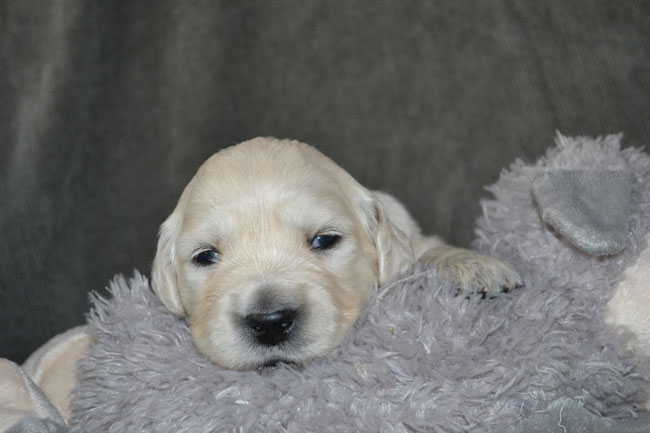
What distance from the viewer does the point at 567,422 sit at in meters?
1.62

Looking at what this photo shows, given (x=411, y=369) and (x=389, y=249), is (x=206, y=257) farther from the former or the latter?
(x=411, y=369)

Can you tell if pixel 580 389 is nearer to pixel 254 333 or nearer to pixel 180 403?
pixel 254 333

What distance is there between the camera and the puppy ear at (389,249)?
2336 millimetres

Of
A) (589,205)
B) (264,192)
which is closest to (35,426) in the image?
(264,192)

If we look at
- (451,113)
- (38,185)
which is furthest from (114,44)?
(451,113)

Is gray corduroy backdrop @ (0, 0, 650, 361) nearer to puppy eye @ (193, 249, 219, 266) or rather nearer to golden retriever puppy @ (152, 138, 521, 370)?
golden retriever puppy @ (152, 138, 521, 370)

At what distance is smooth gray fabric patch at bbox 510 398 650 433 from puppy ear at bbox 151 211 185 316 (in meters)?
1.28

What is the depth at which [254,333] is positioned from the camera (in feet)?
6.26

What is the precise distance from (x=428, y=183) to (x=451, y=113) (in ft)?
1.18

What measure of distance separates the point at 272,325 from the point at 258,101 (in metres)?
1.72

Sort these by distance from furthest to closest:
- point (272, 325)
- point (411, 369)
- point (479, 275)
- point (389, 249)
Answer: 1. point (389, 249)
2. point (479, 275)
3. point (272, 325)
4. point (411, 369)

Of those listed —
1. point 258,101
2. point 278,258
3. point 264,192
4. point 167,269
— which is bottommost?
point 167,269

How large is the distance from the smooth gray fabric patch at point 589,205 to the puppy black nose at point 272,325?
2.77 ft

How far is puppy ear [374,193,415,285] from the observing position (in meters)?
2.34
